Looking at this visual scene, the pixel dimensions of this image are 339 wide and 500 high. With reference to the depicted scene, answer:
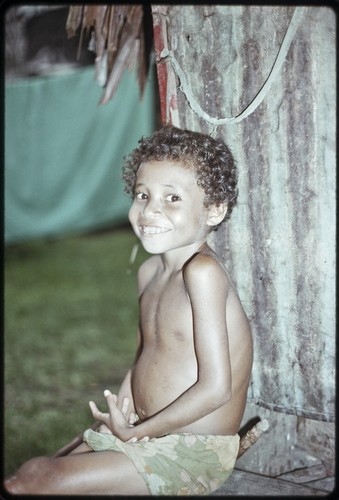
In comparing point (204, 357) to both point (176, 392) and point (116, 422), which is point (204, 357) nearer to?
point (176, 392)

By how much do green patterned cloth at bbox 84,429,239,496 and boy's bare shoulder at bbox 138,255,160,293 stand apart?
0.50 metres

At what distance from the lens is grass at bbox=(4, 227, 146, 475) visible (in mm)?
3393

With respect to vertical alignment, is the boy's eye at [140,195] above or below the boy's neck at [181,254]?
above

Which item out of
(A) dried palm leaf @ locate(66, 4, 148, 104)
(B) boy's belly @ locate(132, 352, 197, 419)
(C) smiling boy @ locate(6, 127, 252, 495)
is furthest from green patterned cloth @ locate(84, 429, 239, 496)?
(A) dried palm leaf @ locate(66, 4, 148, 104)

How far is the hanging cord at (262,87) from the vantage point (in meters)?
1.85

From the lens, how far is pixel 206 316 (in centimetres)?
174

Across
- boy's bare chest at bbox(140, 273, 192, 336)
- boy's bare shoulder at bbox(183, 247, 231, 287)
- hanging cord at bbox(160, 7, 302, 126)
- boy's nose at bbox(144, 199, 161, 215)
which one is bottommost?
boy's bare chest at bbox(140, 273, 192, 336)

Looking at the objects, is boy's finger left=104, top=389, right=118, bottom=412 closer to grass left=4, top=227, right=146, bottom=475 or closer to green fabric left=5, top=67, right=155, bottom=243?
grass left=4, top=227, right=146, bottom=475

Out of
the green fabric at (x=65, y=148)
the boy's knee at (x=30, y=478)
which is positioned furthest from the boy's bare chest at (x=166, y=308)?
the green fabric at (x=65, y=148)

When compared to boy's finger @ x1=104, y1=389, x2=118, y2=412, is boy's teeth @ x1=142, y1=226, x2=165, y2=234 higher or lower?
higher

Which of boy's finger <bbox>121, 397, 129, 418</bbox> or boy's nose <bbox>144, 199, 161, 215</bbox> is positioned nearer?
boy's nose <bbox>144, 199, 161, 215</bbox>

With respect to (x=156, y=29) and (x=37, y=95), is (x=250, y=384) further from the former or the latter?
(x=37, y=95)

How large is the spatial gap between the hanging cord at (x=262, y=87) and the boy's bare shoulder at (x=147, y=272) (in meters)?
0.47

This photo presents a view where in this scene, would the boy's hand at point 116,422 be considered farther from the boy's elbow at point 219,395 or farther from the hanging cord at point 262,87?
the hanging cord at point 262,87
